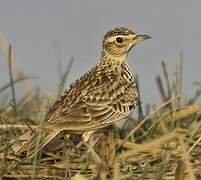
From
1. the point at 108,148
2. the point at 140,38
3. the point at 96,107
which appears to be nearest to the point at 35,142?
the point at 108,148

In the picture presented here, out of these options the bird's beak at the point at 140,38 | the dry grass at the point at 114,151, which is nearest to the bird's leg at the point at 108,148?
the dry grass at the point at 114,151

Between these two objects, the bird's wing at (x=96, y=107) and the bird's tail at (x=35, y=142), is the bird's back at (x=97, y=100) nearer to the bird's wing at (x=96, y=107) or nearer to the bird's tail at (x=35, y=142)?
the bird's wing at (x=96, y=107)

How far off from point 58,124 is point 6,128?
0.88 meters

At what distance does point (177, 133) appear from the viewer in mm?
6746

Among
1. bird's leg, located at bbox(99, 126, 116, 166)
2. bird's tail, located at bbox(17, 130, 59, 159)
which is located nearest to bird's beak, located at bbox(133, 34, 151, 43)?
bird's leg, located at bbox(99, 126, 116, 166)

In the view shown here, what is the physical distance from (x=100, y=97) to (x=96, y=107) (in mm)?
164

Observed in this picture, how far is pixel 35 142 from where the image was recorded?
8.87 meters

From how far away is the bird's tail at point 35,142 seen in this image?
8.72 metres

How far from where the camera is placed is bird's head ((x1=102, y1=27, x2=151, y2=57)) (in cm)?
1028

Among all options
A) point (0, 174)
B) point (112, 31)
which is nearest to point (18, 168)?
point (0, 174)

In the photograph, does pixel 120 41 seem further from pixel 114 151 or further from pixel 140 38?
pixel 114 151

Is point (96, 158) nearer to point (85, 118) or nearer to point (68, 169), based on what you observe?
point (68, 169)

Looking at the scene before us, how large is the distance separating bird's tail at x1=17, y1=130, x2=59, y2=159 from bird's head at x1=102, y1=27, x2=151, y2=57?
5.52ft

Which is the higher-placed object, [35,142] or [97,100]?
[97,100]
